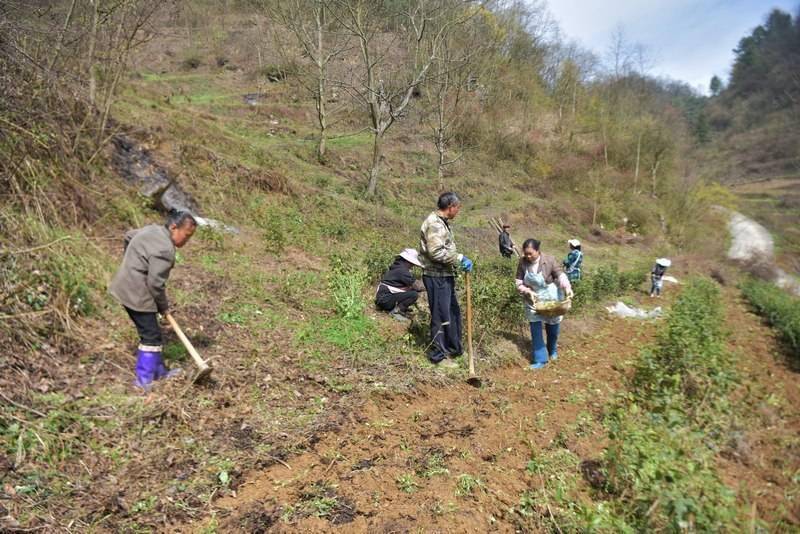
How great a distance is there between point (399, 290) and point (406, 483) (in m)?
3.76

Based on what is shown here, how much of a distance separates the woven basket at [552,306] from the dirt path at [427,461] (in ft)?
2.73

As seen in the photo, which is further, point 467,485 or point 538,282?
point 538,282

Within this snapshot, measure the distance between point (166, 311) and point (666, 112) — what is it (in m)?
38.0

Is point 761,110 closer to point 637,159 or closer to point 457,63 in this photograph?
point 637,159

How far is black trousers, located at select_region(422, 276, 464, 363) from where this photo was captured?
514 cm

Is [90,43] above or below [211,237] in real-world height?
above

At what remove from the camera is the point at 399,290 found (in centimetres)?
670

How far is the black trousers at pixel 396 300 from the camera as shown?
6.66 metres

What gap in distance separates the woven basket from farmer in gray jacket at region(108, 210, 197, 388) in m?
3.89

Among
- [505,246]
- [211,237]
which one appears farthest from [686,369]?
[505,246]

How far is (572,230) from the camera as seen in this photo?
22.3m

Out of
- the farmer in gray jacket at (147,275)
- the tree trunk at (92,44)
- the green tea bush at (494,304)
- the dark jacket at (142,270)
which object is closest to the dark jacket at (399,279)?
the green tea bush at (494,304)

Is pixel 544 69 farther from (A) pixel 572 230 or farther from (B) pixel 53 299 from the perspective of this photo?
A: (B) pixel 53 299

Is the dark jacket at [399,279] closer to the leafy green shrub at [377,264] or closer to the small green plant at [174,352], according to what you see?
the leafy green shrub at [377,264]
